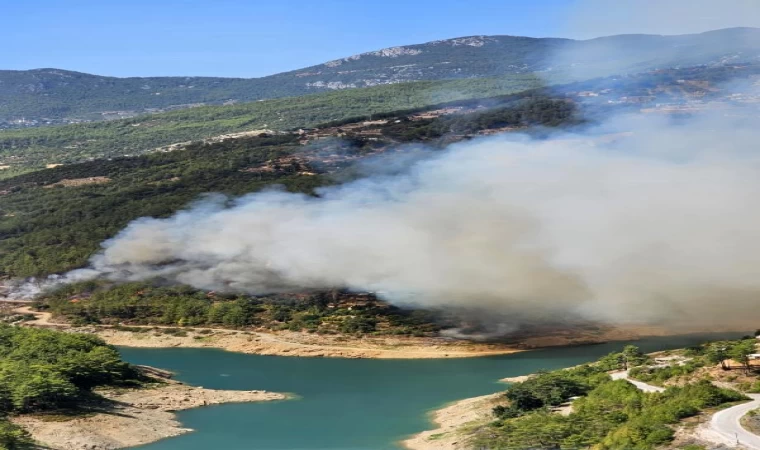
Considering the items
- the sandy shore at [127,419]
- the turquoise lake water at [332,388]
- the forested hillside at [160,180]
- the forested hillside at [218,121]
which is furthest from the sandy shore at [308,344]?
the forested hillside at [218,121]

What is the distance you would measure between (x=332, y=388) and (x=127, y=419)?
11378 millimetres

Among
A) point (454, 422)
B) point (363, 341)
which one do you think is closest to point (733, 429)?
point (454, 422)

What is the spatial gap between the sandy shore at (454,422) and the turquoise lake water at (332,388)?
2.40 feet

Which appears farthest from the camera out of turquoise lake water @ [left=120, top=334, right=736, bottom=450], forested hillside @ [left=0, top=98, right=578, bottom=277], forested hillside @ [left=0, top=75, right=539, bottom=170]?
forested hillside @ [left=0, top=75, right=539, bottom=170]

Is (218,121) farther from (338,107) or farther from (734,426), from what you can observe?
(734,426)

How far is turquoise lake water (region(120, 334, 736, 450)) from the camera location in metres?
37.4

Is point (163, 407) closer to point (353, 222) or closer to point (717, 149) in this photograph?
point (353, 222)

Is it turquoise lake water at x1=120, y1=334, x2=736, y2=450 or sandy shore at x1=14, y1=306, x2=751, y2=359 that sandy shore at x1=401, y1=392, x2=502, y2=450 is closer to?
turquoise lake water at x1=120, y1=334, x2=736, y2=450

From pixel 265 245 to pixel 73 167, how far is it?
4748 cm

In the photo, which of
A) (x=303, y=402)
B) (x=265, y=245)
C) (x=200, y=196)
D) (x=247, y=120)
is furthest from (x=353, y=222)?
(x=247, y=120)

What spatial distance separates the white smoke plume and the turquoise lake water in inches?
153

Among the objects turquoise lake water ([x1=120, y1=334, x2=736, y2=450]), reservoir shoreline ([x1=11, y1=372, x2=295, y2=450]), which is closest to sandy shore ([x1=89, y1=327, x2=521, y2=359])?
turquoise lake water ([x1=120, y1=334, x2=736, y2=450])

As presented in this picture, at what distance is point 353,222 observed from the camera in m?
69.3

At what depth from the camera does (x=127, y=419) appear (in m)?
39.7
